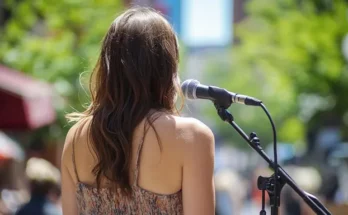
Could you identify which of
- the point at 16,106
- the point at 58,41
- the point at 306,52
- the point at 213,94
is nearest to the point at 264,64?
the point at 306,52

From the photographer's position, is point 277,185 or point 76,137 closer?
point 277,185

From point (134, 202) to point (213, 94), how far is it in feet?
1.68

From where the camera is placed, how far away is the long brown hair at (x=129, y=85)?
326cm

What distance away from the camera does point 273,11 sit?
1847 cm

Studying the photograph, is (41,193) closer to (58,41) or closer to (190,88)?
(190,88)

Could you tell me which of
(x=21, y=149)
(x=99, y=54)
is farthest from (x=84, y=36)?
(x=99, y=54)

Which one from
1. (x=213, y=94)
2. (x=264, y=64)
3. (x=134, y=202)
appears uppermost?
(x=213, y=94)

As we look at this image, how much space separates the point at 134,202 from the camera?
3230 millimetres

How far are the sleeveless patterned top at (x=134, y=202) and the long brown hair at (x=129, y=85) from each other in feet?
0.14

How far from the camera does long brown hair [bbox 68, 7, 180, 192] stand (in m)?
3.26

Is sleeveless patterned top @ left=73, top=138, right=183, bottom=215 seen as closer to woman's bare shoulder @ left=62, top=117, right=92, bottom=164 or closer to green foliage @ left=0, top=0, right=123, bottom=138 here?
woman's bare shoulder @ left=62, top=117, right=92, bottom=164

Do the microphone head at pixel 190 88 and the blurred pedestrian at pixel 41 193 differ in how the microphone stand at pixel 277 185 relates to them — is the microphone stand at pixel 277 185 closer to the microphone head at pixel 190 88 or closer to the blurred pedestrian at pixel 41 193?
the microphone head at pixel 190 88

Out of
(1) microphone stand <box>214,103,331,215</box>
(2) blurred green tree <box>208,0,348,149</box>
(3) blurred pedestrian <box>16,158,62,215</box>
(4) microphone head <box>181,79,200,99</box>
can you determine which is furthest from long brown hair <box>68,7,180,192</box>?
(2) blurred green tree <box>208,0,348,149</box>

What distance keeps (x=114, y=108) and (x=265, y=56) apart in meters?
17.3
